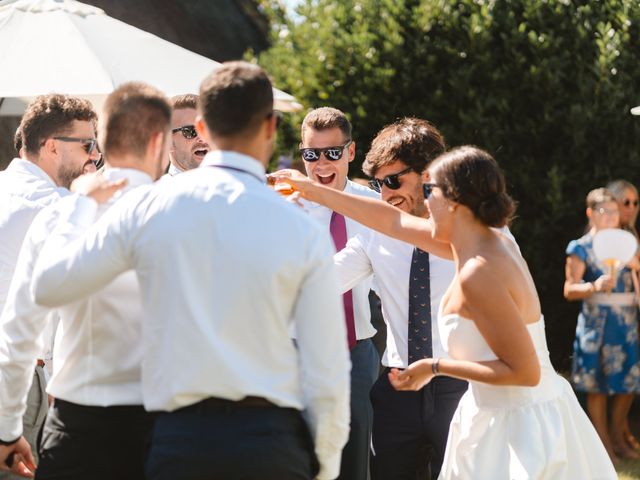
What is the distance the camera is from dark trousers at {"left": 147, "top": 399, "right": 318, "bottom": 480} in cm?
277

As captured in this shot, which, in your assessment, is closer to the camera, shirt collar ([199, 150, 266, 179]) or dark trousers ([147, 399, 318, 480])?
dark trousers ([147, 399, 318, 480])

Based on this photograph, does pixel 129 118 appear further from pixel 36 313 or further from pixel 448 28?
pixel 448 28

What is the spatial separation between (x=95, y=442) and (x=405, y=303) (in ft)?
6.17

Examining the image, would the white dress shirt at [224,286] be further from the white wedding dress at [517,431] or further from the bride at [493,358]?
the white wedding dress at [517,431]

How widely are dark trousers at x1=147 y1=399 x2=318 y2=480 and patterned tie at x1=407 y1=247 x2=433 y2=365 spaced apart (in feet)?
5.74

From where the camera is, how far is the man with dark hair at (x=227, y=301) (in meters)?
2.78

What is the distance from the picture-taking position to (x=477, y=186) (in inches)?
146

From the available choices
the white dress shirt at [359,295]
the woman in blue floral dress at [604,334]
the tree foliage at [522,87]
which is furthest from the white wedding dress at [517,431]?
the tree foliage at [522,87]

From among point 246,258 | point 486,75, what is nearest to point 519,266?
point 246,258

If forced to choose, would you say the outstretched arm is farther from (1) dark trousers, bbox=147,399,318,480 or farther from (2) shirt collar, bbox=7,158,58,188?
(1) dark trousers, bbox=147,399,318,480

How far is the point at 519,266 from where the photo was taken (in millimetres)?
3676

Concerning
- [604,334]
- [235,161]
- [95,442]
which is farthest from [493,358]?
[604,334]

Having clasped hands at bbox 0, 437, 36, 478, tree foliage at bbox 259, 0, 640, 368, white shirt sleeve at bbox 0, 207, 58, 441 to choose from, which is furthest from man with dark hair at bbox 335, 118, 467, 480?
tree foliage at bbox 259, 0, 640, 368

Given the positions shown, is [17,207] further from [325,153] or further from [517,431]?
[517,431]
